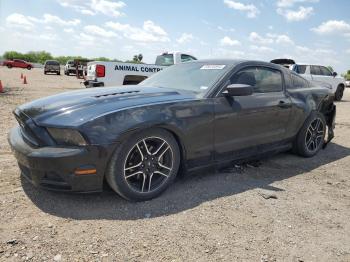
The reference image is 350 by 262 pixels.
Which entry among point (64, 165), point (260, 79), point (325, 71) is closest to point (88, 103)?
point (64, 165)

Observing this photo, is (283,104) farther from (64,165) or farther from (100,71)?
(100,71)

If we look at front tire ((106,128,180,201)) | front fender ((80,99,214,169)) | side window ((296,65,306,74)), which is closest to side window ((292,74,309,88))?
front fender ((80,99,214,169))

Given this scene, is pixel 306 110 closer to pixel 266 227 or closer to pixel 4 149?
pixel 266 227

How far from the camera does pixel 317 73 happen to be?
15383 millimetres

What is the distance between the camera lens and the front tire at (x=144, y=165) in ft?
11.2

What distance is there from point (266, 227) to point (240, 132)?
142 centimetres

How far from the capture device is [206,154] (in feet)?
13.5

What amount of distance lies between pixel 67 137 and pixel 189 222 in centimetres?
136

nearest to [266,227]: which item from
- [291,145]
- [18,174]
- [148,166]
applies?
[148,166]

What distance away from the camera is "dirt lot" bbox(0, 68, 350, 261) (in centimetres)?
Answer: 281

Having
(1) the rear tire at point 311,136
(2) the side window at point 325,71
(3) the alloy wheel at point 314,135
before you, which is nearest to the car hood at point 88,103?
(1) the rear tire at point 311,136

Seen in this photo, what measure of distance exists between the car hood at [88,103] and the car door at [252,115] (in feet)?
1.62

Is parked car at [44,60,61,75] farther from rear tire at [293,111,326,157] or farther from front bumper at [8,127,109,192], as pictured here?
front bumper at [8,127,109,192]

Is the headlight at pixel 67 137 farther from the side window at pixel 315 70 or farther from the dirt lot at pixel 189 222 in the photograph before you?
the side window at pixel 315 70
